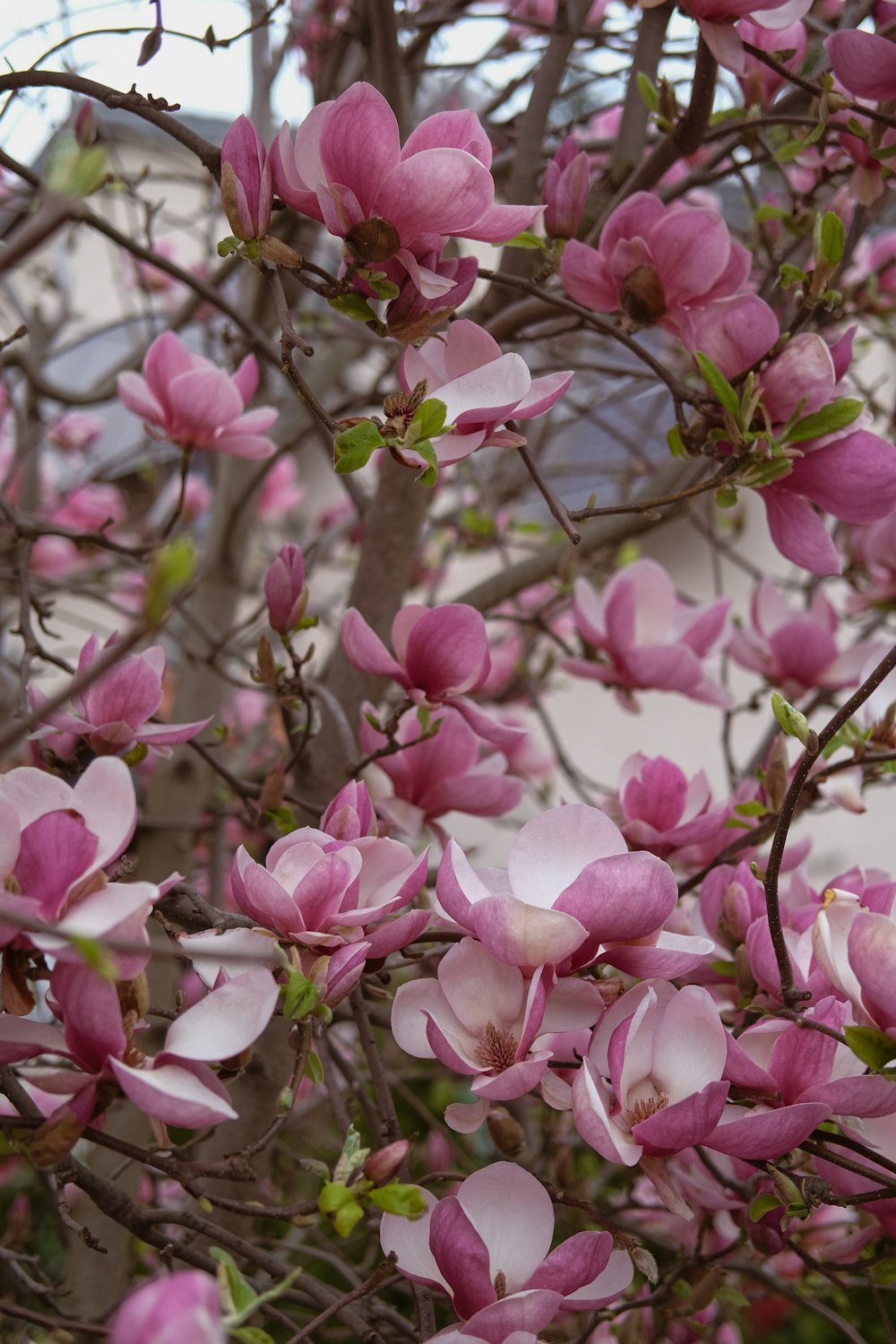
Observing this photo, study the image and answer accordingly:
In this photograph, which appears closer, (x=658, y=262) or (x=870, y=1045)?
(x=870, y=1045)

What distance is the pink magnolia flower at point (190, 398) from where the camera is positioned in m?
0.86

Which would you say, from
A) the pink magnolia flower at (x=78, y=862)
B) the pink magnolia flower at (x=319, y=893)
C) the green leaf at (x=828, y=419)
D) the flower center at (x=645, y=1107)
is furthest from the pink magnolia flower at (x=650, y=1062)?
the green leaf at (x=828, y=419)

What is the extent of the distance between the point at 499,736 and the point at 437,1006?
0.24m

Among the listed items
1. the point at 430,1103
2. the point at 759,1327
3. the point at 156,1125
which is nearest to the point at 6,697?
the point at 430,1103

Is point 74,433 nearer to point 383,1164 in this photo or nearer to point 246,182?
point 246,182

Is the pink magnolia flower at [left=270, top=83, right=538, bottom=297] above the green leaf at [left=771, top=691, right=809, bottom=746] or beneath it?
above

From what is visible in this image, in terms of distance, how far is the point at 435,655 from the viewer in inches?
27.9

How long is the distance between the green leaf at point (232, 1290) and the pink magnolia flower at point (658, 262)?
1.95 ft

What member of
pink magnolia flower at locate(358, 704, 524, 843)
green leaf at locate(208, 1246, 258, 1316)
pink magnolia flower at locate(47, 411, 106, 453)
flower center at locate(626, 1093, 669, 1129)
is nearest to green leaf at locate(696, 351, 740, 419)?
pink magnolia flower at locate(358, 704, 524, 843)

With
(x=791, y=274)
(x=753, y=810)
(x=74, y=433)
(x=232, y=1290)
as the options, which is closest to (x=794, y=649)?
(x=753, y=810)

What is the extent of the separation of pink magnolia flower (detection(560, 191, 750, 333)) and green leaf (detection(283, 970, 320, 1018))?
49 centimetres

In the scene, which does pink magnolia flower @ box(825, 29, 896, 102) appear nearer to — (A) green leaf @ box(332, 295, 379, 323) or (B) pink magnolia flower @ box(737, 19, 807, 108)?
(B) pink magnolia flower @ box(737, 19, 807, 108)

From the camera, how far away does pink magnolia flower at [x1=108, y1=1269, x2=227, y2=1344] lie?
29cm

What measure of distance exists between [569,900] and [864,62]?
1.87ft
